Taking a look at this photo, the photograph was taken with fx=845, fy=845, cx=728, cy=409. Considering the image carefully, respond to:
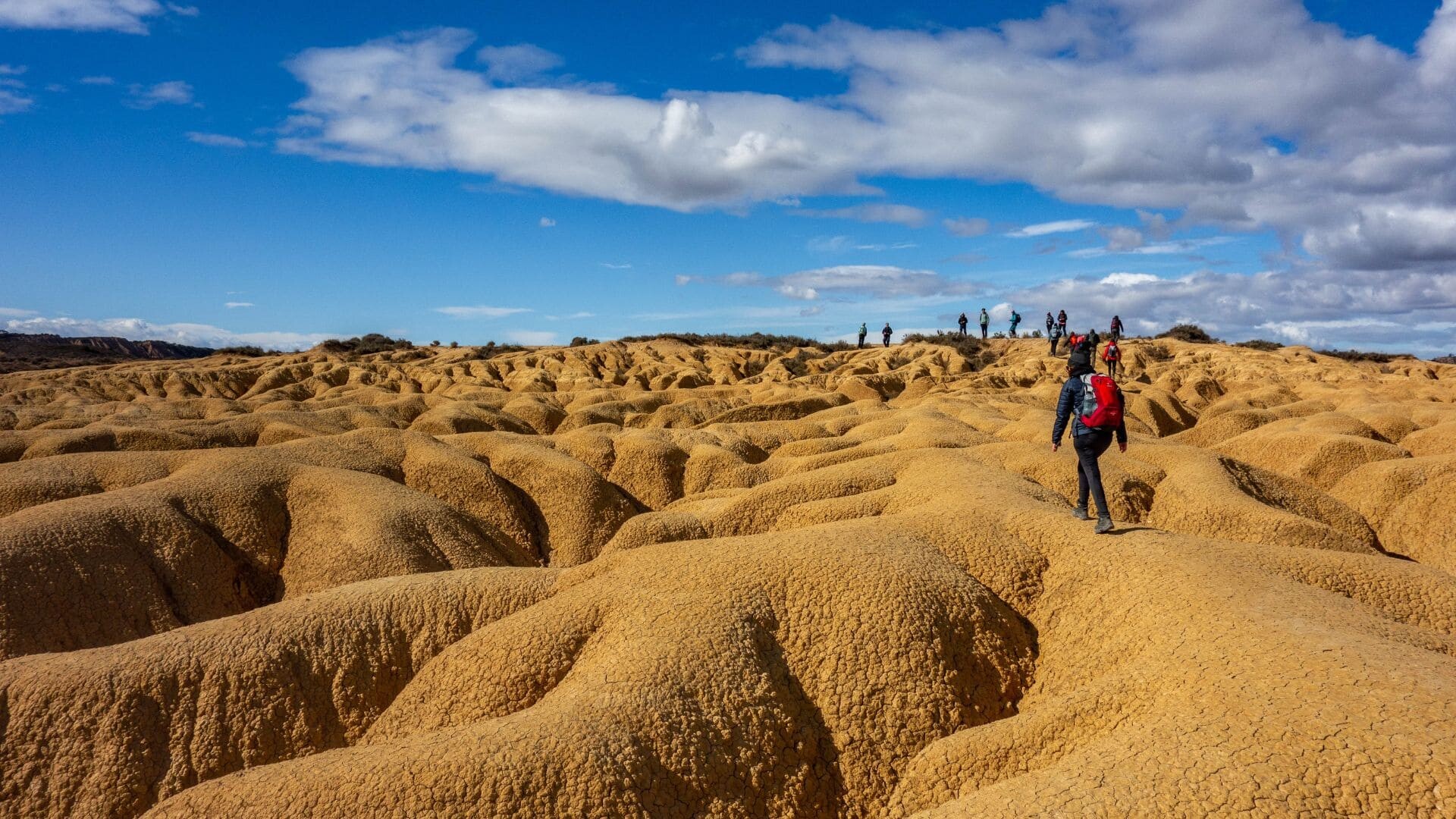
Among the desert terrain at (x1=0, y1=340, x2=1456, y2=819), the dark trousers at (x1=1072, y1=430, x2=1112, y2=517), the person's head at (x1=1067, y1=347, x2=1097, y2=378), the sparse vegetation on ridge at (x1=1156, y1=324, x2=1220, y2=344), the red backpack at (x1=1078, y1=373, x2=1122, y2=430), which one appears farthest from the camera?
the sparse vegetation on ridge at (x1=1156, y1=324, x2=1220, y2=344)

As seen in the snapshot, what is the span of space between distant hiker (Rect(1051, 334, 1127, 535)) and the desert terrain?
52 centimetres

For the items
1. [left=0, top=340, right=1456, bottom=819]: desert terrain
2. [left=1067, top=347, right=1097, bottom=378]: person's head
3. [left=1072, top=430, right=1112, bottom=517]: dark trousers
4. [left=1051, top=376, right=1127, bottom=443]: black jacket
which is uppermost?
[left=1067, top=347, right=1097, bottom=378]: person's head

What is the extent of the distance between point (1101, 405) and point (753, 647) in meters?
4.12

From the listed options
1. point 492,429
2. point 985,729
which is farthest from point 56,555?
point 492,429

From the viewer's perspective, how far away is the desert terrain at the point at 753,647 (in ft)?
17.1

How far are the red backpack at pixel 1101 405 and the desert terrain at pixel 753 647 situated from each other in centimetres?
115

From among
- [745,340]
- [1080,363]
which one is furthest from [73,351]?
[1080,363]

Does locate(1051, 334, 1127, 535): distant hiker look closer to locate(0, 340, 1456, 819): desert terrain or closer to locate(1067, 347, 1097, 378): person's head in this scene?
locate(1067, 347, 1097, 378): person's head

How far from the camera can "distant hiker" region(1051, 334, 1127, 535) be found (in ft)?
26.9

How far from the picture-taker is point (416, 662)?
794 centimetres

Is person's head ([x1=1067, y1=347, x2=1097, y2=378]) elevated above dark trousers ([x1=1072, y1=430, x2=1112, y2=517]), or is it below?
above

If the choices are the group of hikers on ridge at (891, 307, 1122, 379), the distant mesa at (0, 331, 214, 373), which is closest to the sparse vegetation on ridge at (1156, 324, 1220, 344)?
the group of hikers on ridge at (891, 307, 1122, 379)

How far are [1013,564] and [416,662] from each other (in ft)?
19.1

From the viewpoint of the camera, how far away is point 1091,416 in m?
8.22
